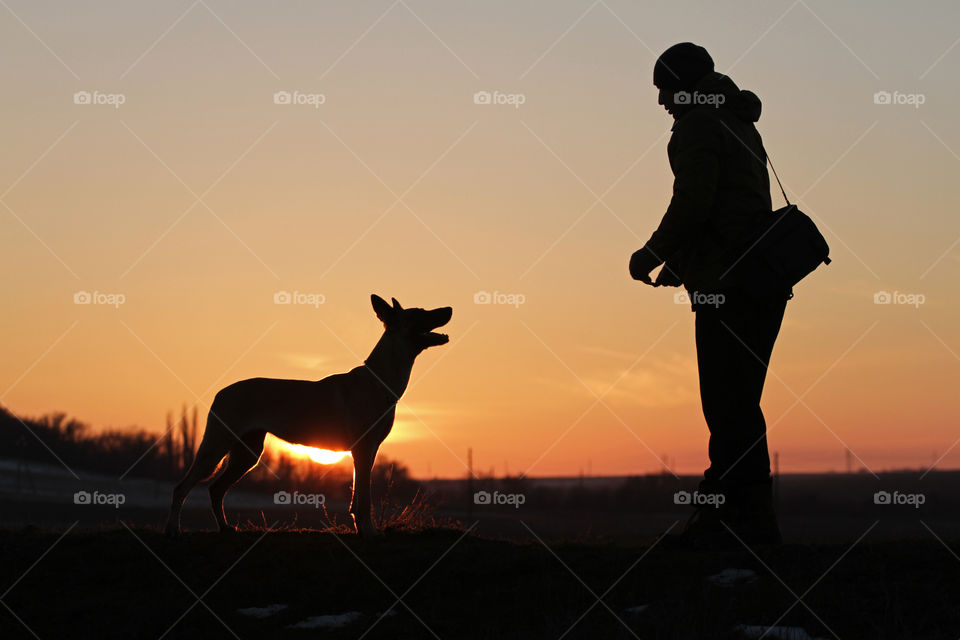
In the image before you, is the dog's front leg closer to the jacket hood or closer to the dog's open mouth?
the dog's open mouth

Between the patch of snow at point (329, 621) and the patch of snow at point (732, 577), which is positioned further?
the patch of snow at point (732, 577)

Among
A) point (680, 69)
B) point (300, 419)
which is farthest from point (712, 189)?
point (300, 419)

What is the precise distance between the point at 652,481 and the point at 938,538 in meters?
132

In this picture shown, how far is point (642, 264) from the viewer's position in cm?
754

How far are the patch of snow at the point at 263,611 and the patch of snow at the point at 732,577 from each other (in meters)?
2.69

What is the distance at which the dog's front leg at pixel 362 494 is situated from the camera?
888cm

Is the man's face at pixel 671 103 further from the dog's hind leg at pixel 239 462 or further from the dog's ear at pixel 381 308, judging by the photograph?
the dog's hind leg at pixel 239 462

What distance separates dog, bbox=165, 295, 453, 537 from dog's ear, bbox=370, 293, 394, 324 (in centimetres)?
39

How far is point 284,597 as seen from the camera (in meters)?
6.93

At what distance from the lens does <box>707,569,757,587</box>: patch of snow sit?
21.3ft

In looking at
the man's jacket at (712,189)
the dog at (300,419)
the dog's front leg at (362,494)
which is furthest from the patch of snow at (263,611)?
the man's jacket at (712,189)

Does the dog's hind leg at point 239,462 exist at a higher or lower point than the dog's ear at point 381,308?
lower

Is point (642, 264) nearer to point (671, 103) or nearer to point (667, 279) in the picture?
point (667, 279)

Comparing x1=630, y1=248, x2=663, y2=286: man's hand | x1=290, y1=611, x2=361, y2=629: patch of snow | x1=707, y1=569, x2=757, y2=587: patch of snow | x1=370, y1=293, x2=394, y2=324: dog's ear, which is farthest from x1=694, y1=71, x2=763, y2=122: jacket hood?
x1=290, y1=611, x2=361, y2=629: patch of snow
